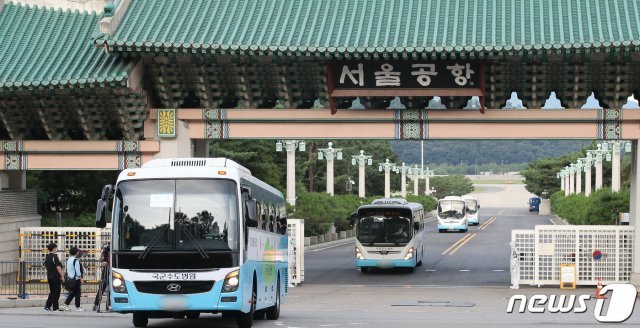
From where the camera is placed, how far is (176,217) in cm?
2003

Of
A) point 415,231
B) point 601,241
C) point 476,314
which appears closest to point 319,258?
point 415,231

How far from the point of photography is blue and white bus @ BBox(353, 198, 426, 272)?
46.3m

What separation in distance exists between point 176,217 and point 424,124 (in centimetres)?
1345

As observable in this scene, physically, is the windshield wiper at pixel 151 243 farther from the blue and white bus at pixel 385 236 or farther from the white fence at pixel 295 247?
the blue and white bus at pixel 385 236

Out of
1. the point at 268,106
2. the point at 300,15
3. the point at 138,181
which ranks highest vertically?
the point at 300,15

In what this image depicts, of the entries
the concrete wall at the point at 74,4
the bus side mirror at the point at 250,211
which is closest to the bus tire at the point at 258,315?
the bus side mirror at the point at 250,211

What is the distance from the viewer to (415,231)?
47.7 m

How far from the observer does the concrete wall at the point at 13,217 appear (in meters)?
33.6

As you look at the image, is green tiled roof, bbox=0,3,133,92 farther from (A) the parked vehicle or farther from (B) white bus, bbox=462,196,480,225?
(A) the parked vehicle

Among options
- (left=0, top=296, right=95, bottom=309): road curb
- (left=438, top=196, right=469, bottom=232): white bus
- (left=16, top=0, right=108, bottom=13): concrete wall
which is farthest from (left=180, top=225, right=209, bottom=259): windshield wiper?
(left=438, top=196, right=469, bottom=232): white bus

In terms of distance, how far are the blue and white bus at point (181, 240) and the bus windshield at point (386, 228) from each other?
26.0 m

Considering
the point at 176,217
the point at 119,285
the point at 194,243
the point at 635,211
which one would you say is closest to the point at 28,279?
the point at 119,285

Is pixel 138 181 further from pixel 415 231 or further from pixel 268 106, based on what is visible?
pixel 415 231

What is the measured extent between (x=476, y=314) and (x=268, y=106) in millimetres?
9783
